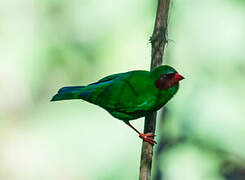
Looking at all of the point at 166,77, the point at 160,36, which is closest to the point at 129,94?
the point at 166,77

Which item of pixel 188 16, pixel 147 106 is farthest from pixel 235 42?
pixel 147 106

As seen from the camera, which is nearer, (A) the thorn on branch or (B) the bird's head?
(B) the bird's head

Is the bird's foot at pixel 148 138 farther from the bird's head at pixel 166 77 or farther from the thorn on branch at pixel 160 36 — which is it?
the thorn on branch at pixel 160 36

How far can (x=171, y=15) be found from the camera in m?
3.68

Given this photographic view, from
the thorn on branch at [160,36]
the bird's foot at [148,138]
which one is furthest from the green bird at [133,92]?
the thorn on branch at [160,36]

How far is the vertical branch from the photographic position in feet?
8.59

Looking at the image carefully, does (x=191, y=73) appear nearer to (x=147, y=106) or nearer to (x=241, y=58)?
(x=241, y=58)

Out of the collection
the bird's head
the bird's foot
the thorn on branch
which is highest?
the thorn on branch

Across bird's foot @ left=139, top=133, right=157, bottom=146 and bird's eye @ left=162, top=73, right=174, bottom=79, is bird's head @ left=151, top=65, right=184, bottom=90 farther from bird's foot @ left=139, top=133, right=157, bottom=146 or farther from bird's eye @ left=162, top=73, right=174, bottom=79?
bird's foot @ left=139, top=133, right=157, bottom=146

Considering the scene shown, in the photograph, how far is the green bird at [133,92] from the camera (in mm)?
2602

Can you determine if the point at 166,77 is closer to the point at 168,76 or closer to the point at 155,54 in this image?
the point at 168,76

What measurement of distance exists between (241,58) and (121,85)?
1.30 meters

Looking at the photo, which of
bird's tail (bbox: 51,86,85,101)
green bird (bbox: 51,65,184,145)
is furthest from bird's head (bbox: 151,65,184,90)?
bird's tail (bbox: 51,86,85,101)

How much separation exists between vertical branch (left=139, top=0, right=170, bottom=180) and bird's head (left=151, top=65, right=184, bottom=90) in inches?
6.4
